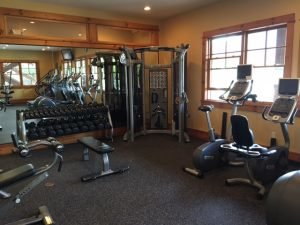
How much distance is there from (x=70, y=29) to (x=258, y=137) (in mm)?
4139

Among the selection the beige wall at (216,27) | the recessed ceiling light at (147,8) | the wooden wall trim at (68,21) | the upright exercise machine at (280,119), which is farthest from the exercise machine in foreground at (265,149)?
the wooden wall trim at (68,21)

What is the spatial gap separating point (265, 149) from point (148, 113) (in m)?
3.23

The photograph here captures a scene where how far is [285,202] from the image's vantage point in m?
1.69

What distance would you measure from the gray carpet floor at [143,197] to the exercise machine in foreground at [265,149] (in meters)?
0.19

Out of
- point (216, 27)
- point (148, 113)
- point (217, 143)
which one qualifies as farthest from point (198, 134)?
point (216, 27)

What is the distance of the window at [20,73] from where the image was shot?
15.1ft

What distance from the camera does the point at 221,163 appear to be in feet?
11.8

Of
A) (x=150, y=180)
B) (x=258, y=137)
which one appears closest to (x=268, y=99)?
(x=258, y=137)

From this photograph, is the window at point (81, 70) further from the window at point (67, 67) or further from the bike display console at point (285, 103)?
the bike display console at point (285, 103)

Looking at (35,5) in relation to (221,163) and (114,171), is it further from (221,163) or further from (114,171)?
(221,163)

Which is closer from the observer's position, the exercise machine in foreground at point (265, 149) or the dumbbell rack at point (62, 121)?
the exercise machine in foreground at point (265, 149)

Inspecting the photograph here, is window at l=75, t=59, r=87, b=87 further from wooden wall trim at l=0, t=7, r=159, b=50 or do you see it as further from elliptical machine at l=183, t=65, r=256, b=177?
elliptical machine at l=183, t=65, r=256, b=177

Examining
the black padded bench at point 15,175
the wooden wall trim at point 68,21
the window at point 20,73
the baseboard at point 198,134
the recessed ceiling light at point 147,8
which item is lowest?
the baseboard at point 198,134

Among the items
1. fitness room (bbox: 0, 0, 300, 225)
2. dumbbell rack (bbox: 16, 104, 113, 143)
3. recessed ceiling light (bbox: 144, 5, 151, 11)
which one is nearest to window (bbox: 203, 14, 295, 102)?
fitness room (bbox: 0, 0, 300, 225)
